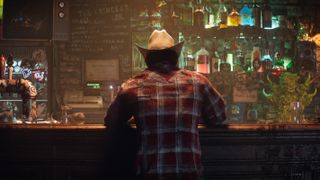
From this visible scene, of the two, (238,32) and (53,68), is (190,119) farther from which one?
(53,68)

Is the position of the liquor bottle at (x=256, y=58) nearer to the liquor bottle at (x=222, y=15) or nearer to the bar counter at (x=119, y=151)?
the liquor bottle at (x=222, y=15)

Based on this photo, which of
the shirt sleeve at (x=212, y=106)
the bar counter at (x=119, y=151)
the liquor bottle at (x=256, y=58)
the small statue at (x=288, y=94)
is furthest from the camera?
the liquor bottle at (x=256, y=58)

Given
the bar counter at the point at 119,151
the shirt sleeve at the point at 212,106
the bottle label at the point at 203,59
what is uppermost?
the bottle label at the point at 203,59

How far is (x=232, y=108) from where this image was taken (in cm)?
691

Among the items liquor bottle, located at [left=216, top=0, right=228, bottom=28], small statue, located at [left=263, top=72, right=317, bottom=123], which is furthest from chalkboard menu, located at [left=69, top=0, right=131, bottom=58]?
small statue, located at [left=263, top=72, right=317, bottom=123]

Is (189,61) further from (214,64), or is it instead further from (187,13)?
(187,13)

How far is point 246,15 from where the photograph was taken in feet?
22.5

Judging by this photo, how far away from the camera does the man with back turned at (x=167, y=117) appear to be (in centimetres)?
308

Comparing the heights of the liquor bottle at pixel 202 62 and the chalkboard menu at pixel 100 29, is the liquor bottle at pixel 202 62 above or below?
below

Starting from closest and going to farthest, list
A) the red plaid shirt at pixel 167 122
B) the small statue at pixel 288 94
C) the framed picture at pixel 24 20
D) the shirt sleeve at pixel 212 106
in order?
the red plaid shirt at pixel 167 122
the shirt sleeve at pixel 212 106
the small statue at pixel 288 94
the framed picture at pixel 24 20

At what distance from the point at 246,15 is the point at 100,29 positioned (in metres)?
Result: 2.01

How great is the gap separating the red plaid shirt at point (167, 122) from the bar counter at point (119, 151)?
462 millimetres

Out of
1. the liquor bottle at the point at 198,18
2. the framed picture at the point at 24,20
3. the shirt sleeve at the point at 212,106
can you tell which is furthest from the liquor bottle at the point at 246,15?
the shirt sleeve at the point at 212,106

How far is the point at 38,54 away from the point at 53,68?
292mm
